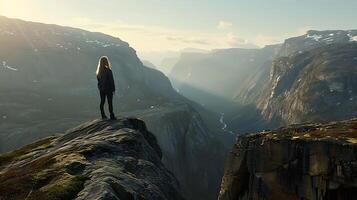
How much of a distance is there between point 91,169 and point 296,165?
160 ft

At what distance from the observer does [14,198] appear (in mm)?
25219

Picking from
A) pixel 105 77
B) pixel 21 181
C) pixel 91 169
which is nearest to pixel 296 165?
pixel 105 77

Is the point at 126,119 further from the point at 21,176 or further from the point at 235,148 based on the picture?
the point at 235,148

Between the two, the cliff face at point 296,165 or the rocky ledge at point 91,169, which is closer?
the rocky ledge at point 91,169

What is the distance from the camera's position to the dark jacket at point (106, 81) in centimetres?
4259

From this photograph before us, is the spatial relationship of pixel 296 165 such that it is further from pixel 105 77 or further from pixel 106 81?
pixel 105 77

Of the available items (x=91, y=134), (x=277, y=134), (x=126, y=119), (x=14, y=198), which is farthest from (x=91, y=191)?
(x=277, y=134)

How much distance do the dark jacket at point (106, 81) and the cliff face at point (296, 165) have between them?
36.8 meters

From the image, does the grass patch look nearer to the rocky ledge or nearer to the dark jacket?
the rocky ledge

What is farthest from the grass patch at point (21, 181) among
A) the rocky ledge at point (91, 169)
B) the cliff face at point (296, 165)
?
the cliff face at point (296, 165)

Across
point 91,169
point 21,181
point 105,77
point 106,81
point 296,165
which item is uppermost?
point 105,77

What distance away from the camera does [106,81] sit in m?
42.9

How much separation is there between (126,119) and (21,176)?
680 inches

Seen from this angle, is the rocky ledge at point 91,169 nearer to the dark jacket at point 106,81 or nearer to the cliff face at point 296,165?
the dark jacket at point 106,81
